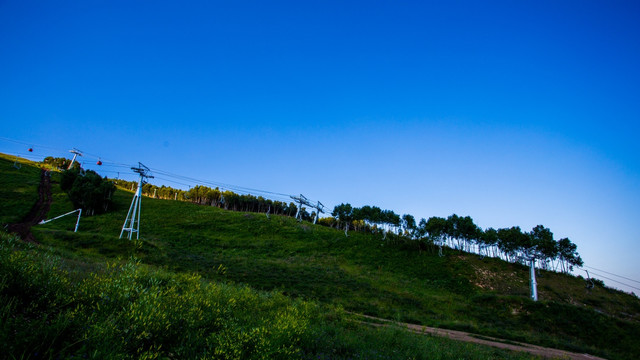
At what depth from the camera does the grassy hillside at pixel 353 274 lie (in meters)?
22.5

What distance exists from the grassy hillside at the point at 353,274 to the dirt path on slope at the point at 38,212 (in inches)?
65.9

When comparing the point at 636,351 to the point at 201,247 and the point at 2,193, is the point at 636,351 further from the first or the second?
the point at 2,193

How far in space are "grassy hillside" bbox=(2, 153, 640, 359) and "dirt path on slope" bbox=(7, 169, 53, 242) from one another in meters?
1.67

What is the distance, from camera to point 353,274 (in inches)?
1655

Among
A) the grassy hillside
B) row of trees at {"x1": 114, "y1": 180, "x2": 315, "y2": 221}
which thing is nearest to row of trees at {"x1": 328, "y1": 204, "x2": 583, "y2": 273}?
the grassy hillside

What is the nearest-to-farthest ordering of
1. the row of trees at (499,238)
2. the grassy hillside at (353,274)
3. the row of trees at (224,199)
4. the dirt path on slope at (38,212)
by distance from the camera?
the grassy hillside at (353,274) → the dirt path on slope at (38,212) → the row of trees at (499,238) → the row of trees at (224,199)

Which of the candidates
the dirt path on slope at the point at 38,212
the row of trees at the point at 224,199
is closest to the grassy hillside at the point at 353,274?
the dirt path on slope at the point at 38,212

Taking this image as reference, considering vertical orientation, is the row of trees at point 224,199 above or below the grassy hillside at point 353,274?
above

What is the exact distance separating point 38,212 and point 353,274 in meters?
64.3

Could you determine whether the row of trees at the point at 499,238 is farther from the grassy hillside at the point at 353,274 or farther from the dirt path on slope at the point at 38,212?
the dirt path on slope at the point at 38,212

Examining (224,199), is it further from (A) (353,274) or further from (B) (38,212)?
(A) (353,274)

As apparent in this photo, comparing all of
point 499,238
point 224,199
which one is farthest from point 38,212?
point 499,238

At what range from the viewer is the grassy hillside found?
22.5 meters

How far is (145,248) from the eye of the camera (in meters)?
31.6
